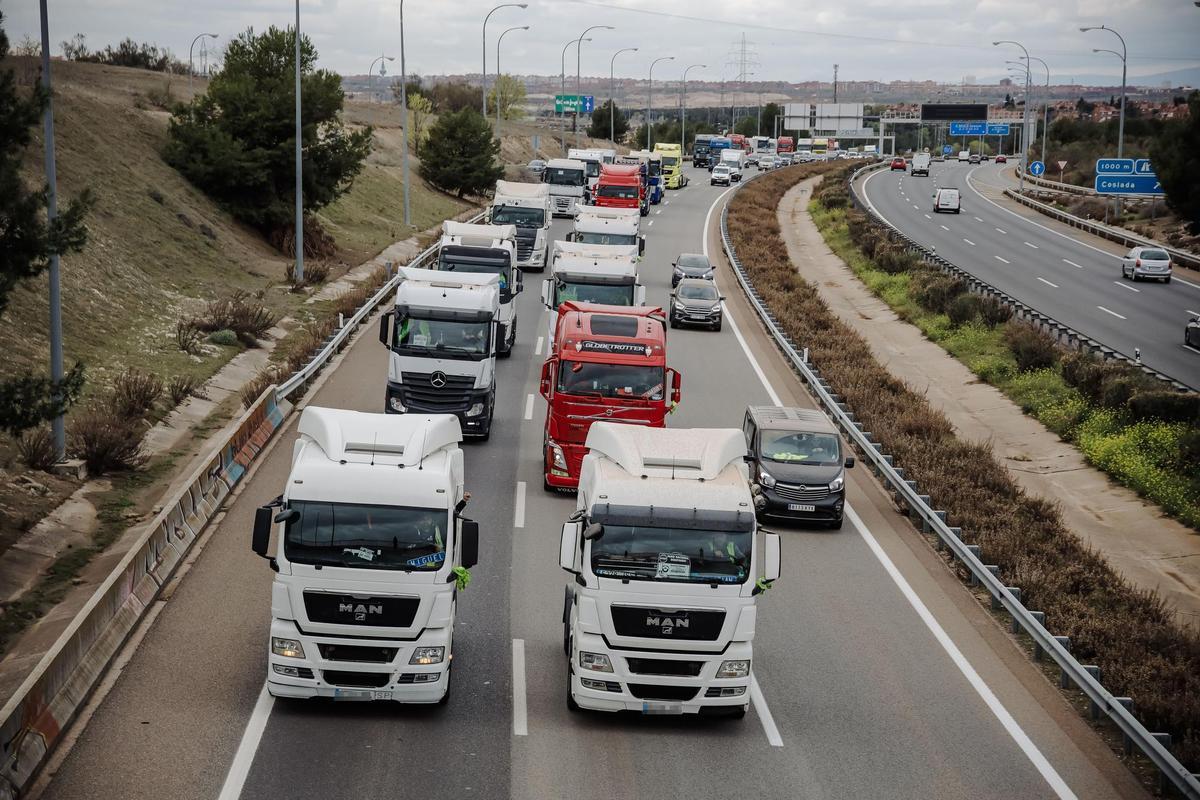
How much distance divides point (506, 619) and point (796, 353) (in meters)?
19.8

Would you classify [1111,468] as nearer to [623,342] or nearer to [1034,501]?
[1034,501]

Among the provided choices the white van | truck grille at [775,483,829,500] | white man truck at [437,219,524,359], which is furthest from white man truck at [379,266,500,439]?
the white van

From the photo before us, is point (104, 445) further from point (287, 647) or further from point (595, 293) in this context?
point (595, 293)

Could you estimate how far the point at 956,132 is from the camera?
183m

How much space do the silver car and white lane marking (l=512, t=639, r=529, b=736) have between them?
46949 millimetres

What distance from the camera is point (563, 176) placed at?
67.1 m

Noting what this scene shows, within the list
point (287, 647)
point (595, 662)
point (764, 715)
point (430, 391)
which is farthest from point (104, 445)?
point (764, 715)

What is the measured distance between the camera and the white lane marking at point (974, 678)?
12.9m

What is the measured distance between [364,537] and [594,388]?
9.97 meters

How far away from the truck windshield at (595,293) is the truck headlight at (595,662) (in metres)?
18.9

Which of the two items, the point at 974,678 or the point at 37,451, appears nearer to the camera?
the point at 974,678

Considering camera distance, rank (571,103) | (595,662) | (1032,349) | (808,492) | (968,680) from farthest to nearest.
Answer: (571,103) < (1032,349) < (808,492) < (968,680) < (595,662)

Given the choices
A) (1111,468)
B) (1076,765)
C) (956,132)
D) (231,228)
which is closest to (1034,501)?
(1111,468)

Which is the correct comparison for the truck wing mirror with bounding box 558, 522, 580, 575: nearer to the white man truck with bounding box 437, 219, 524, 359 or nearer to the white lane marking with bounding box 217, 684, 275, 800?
the white lane marking with bounding box 217, 684, 275, 800
